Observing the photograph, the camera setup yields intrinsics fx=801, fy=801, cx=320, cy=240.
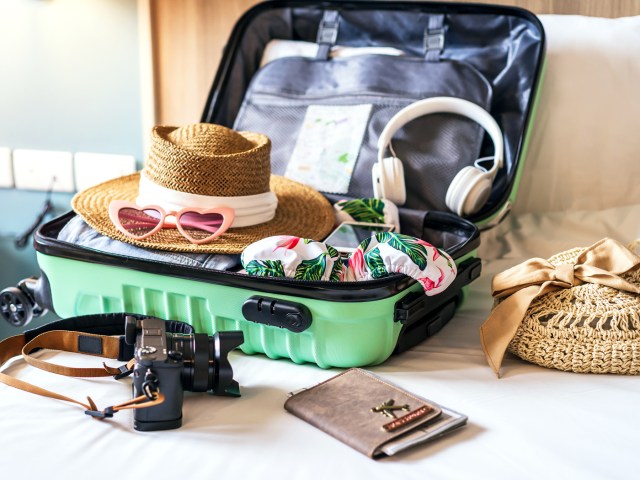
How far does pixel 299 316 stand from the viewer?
87 centimetres

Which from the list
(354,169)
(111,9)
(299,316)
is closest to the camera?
(299,316)

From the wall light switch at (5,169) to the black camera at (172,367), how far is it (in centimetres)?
98

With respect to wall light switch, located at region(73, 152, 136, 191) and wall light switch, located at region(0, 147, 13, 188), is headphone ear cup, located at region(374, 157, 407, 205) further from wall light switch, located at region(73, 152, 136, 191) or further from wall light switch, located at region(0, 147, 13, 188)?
wall light switch, located at region(0, 147, 13, 188)

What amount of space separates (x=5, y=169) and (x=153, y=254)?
888 millimetres

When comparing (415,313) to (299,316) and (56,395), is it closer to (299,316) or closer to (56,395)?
(299,316)

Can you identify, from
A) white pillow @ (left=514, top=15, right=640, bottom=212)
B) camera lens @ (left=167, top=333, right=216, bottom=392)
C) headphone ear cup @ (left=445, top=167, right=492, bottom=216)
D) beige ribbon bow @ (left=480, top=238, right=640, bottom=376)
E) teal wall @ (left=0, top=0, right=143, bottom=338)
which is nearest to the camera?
camera lens @ (left=167, top=333, right=216, bottom=392)

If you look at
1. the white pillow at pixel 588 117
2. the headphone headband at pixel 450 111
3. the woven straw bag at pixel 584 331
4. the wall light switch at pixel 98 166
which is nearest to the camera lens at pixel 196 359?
the woven straw bag at pixel 584 331

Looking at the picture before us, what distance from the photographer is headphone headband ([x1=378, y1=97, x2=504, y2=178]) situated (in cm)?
120

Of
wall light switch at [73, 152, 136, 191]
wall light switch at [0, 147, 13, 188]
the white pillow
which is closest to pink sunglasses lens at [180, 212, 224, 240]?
the white pillow

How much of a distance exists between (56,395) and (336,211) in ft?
1.64

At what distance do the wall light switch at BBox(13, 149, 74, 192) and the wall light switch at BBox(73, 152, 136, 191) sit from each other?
2 centimetres

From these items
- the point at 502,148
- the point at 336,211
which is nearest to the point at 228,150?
the point at 336,211

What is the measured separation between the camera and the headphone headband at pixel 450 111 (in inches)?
47.1

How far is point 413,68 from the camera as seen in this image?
131 cm
